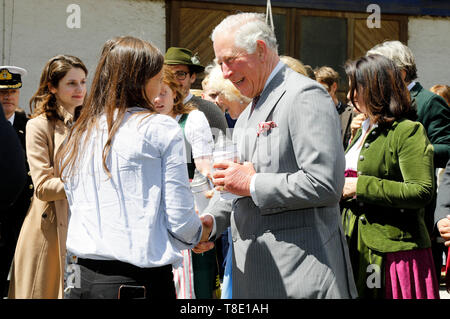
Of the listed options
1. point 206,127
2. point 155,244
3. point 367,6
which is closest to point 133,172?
point 155,244

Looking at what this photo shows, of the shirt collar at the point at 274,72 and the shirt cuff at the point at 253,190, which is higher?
the shirt collar at the point at 274,72

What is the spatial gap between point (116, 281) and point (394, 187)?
4.96ft

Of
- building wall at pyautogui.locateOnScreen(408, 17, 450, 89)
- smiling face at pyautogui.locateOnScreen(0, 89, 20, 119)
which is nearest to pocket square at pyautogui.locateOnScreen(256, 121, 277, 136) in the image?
smiling face at pyautogui.locateOnScreen(0, 89, 20, 119)

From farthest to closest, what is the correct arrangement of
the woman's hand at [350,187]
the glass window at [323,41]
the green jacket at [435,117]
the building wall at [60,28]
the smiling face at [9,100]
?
the glass window at [323,41]
the building wall at [60,28]
the smiling face at [9,100]
the green jacket at [435,117]
the woman's hand at [350,187]

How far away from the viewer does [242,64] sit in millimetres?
2768

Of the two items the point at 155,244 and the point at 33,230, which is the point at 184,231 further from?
the point at 33,230

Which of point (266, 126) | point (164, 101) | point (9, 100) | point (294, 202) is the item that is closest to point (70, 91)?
point (164, 101)

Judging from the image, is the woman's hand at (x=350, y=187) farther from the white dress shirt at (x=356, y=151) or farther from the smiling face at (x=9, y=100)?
the smiling face at (x=9, y=100)

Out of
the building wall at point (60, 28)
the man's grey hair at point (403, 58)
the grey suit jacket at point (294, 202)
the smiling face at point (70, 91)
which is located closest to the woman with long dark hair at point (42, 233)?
the smiling face at point (70, 91)

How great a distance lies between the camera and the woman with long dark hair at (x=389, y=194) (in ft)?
10.6

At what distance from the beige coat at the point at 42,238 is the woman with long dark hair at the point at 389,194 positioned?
1945mm

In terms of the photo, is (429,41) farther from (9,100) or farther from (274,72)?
(274,72)

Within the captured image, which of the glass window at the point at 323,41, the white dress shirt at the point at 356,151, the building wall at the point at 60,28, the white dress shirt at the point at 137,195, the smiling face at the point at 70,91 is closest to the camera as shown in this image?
the white dress shirt at the point at 137,195

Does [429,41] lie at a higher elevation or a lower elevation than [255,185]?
higher
